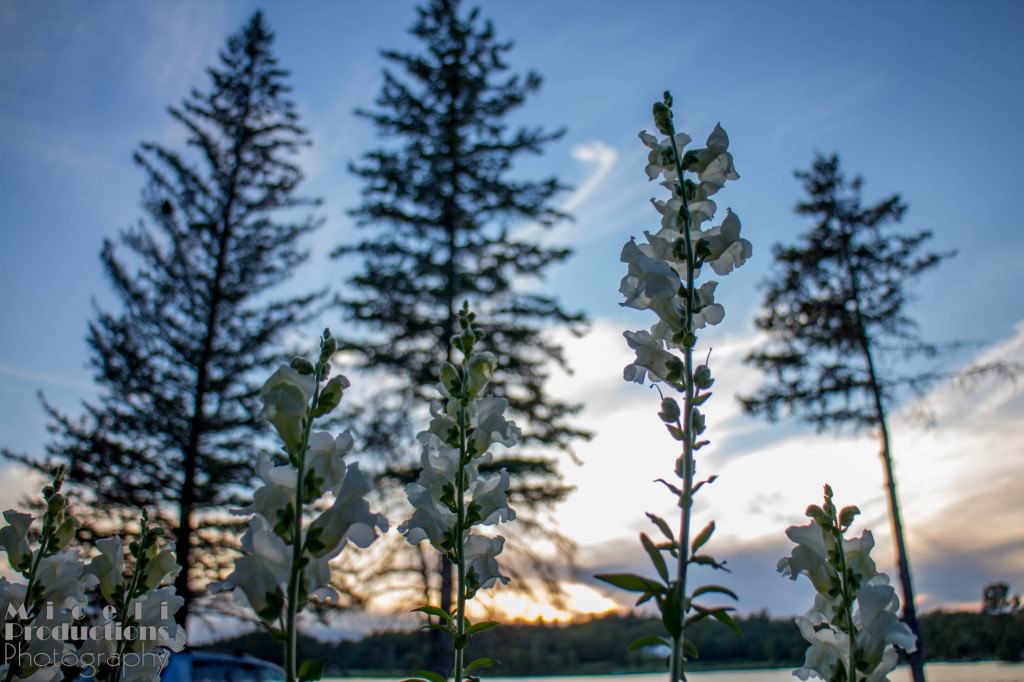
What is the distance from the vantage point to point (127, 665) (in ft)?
5.57

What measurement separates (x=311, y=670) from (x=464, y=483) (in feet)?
1.98

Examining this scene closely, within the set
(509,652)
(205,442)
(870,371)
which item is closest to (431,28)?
(205,442)

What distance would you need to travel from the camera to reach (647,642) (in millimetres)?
1129

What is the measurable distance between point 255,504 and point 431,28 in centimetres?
1653

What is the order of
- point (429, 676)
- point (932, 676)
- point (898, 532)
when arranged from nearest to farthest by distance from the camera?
point (429, 676)
point (898, 532)
point (932, 676)

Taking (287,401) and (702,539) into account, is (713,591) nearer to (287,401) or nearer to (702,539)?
(702,539)

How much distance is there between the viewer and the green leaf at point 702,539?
119cm

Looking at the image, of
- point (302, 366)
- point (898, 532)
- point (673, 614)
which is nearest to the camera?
point (673, 614)

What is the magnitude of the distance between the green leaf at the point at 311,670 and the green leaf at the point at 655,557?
51 cm

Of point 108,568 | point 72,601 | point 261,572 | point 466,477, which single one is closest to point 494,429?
point 466,477

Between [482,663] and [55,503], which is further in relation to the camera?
[55,503]

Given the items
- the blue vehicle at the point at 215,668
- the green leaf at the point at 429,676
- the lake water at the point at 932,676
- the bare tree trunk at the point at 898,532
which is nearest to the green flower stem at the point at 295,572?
the green leaf at the point at 429,676

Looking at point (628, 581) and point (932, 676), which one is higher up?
point (628, 581)

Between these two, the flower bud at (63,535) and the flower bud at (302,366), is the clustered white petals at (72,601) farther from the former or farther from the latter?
the flower bud at (302,366)
